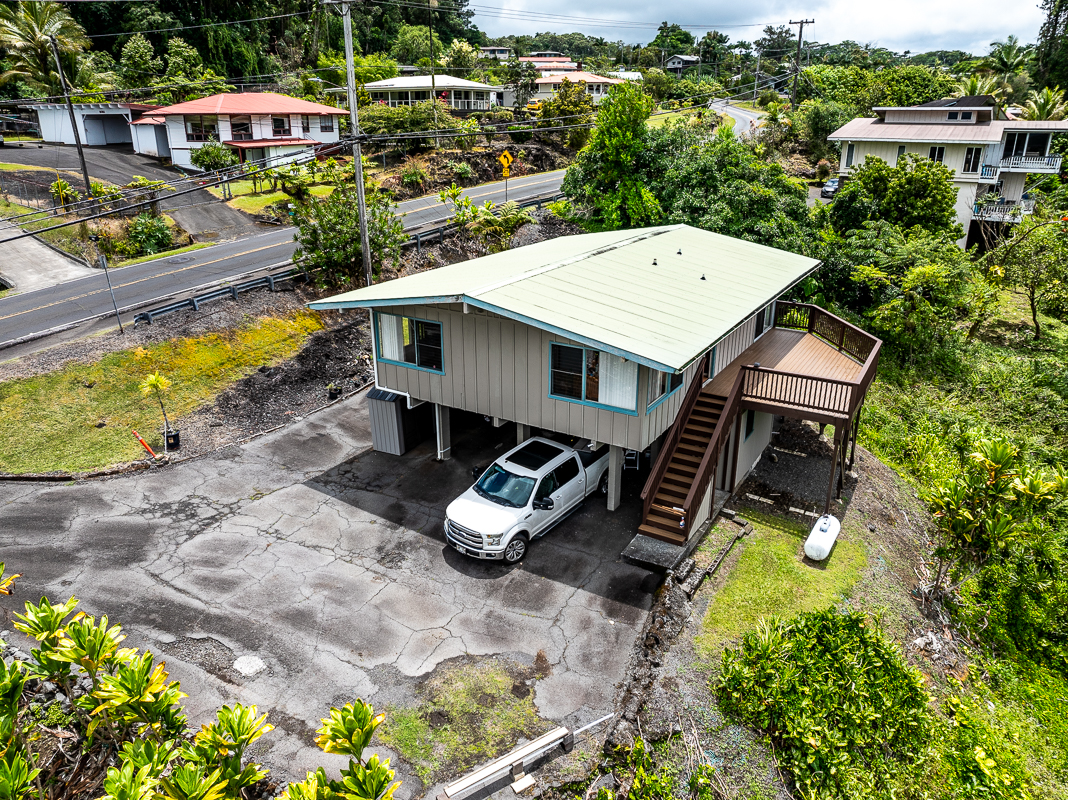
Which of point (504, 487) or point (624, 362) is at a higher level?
point (624, 362)

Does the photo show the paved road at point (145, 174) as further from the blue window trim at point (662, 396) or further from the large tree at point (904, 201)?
the large tree at point (904, 201)

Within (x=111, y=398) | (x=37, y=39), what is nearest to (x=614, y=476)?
(x=111, y=398)

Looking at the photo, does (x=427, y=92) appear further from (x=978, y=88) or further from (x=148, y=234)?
(x=978, y=88)

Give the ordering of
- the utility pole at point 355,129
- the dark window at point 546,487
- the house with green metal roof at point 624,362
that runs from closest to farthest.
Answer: the house with green metal roof at point 624,362
the dark window at point 546,487
the utility pole at point 355,129

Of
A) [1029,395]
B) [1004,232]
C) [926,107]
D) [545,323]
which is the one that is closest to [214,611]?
[545,323]

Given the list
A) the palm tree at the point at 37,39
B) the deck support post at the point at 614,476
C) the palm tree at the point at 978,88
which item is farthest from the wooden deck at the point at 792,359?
the palm tree at the point at 978,88

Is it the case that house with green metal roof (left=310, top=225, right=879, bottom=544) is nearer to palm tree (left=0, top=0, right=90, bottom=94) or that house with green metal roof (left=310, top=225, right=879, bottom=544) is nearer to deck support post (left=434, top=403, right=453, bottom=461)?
deck support post (left=434, top=403, right=453, bottom=461)

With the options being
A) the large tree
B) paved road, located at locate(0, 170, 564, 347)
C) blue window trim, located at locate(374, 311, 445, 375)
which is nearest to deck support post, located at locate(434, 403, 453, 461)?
blue window trim, located at locate(374, 311, 445, 375)
